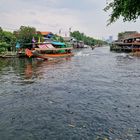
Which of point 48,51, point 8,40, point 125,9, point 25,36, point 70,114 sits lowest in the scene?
point 70,114

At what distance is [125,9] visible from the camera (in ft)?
29.6

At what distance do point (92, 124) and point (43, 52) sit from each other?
171 ft

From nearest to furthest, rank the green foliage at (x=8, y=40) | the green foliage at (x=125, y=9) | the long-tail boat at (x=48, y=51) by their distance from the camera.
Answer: the green foliage at (x=125, y=9), the long-tail boat at (x=48, y=51), the green foliage at (x=8, y=40)

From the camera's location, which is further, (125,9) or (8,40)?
(8,40)

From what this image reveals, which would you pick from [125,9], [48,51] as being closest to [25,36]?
[48,51]

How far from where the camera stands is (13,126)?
11492mm

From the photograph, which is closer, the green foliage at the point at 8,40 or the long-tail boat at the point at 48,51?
the long-tail boat at the point at 48,51

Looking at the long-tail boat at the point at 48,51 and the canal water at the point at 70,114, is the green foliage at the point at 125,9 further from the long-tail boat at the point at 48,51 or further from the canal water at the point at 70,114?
the long-tail boat at the point at 48,51

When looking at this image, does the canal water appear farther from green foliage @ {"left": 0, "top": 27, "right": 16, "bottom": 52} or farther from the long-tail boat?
green foliage @ {"left": 0, "top": 27, "right": 16, "bottom": 52}

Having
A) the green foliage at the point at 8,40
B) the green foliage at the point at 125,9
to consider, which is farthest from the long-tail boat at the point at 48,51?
the green foliage at the point at 125,9

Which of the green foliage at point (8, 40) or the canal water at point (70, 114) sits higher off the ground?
the green foliage at point (8, 40)

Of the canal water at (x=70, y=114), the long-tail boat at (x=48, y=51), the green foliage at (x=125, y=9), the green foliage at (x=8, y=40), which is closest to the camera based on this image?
the green foliage at (x=125, y=9)

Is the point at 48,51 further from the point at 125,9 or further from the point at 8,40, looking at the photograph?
the point at 125,9

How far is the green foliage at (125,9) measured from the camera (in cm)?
884
